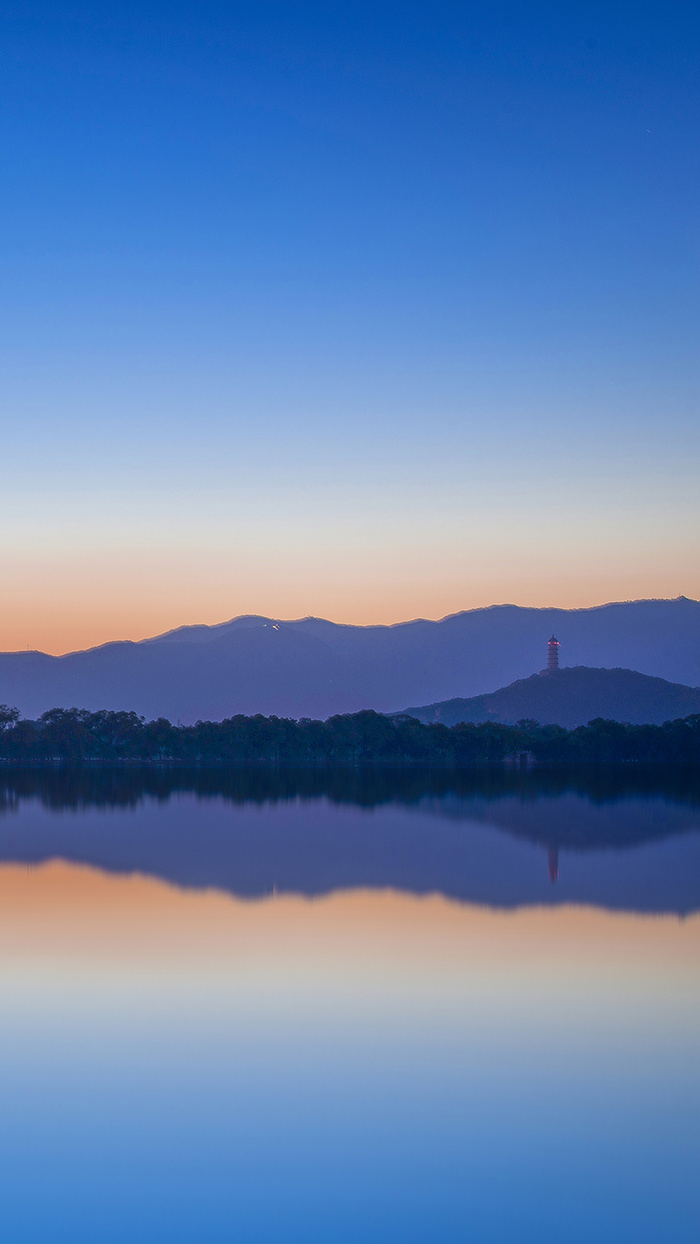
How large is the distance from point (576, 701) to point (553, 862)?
16949 cm

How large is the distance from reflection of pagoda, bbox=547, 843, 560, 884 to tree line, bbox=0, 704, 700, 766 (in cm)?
7355

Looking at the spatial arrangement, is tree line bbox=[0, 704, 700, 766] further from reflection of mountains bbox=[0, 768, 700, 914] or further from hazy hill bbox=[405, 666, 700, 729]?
hazy hill bbox=[405, 666, 700, 729]

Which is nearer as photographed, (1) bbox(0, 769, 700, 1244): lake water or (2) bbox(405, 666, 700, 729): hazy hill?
(1) bbox(0, 769, 700, 1244): lake water

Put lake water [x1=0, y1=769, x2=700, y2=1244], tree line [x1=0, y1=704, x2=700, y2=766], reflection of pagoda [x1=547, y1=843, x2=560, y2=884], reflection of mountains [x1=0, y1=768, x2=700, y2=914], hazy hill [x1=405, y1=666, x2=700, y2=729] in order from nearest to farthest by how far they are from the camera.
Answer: lake water [x1=0, y1=769, x2=700, y2=1244] < reflection of mountains [x1=0, y1=768, x2=700, y2=914] < reflection of pagoda [x1=547, y1=843, x2=560, y2=884] < tree line [x1=0, y1=704, x2=700, y2=766] < hazy hill [x1=405, y1=666, x2=700, y2=729]

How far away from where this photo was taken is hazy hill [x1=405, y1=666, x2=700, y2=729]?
18038 centimetres

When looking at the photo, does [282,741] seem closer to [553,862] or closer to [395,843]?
[395,843]

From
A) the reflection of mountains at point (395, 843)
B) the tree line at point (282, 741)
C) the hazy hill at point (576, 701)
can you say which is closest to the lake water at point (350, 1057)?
the reflection of mountains at point (395, 843)

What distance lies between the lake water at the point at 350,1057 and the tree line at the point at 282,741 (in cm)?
7893

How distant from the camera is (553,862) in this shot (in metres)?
17.0

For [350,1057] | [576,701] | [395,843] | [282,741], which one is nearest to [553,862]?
[395,843]

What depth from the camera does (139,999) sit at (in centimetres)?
844

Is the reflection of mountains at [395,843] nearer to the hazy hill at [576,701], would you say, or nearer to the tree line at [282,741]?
the tree line at [282,741]

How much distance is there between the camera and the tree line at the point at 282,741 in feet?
305

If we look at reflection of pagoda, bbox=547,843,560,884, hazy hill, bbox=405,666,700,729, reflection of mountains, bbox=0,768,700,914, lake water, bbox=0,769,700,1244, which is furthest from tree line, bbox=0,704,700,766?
hazy hill, bbox=405,666,700,729
